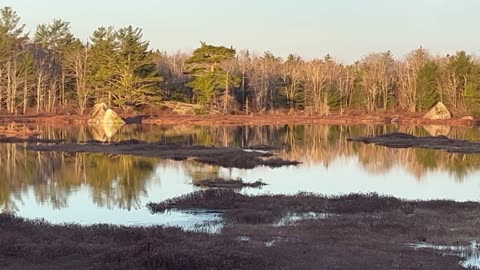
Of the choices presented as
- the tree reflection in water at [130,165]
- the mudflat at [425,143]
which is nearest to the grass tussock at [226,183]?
the tree reflection in water at [130,165]

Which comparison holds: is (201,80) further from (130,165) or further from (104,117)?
(130,165)

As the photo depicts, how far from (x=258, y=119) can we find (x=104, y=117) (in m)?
21.6

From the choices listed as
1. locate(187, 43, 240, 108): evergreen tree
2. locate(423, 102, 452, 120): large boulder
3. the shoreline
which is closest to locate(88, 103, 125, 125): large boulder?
the shoreline

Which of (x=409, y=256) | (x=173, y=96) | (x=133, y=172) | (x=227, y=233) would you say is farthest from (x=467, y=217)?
(x=173, y=96)

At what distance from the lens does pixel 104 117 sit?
7481 cm

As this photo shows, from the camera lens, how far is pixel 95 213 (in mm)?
19641

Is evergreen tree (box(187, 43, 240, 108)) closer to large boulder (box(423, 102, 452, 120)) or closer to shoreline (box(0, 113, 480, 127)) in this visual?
shoreline (box(0, 113, 480, 127))

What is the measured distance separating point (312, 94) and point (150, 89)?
91.1 ft

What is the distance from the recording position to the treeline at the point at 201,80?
82.6 meters

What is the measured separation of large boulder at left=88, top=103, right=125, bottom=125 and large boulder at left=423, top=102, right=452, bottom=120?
141 feet

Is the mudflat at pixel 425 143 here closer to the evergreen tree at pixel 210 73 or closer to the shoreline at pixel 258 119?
the shoreline at pixel 258 119

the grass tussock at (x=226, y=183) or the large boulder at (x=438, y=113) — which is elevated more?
the large boulder at (x=438, y=113)

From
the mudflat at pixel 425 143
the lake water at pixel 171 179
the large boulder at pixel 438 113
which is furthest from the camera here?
the large boulder at pixel 438 113

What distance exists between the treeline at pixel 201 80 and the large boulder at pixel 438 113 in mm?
3171
